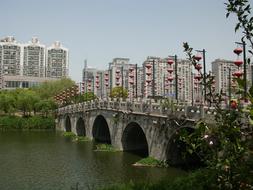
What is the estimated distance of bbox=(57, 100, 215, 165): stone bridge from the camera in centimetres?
2103

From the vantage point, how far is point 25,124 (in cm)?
5659

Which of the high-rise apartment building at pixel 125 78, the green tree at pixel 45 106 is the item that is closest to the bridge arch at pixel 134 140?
the high-rise apartment building at pixel 125 78

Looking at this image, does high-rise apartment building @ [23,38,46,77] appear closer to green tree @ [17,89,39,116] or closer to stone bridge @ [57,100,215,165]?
green tree @ [17,89,39,116]

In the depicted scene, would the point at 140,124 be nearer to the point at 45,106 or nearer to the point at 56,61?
the point at 45,106

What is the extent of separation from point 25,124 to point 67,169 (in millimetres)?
35484

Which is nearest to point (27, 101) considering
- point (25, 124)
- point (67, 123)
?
point (25, 124)

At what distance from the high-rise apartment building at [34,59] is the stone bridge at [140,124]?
86775 millimetres

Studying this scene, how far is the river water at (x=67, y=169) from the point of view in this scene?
63.7 feet

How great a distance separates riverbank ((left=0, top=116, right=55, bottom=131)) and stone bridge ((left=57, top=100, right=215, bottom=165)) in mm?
10244

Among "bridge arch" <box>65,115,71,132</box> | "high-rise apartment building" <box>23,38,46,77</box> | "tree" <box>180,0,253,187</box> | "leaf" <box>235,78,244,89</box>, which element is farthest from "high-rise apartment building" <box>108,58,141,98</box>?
"high-rise apartment building" <box>23,38,46,77</box>

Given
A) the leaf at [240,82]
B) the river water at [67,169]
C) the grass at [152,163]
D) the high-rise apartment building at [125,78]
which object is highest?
the high-rise apartment building at [125,78]

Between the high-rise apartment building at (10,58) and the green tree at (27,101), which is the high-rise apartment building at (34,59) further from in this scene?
the green tree at (27,101)

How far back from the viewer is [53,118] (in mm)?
61094

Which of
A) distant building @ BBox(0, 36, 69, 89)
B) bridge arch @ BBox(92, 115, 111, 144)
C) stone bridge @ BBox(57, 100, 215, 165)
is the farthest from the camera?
distant building @ BBox(0, 36, 69, 89)
